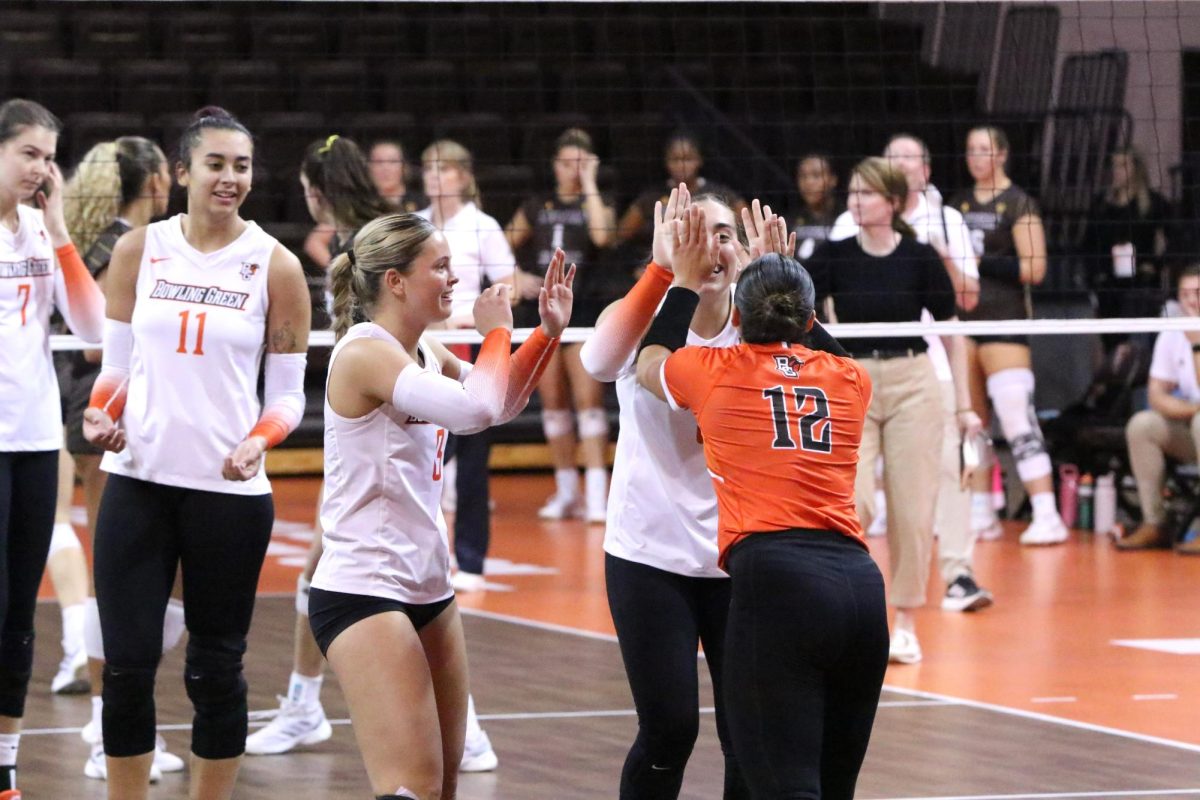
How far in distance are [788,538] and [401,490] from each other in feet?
2.66

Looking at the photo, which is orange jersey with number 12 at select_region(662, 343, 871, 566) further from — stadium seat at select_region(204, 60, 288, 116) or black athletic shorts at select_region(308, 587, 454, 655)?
stadium seat at select_region(204, 60, 288, 116)

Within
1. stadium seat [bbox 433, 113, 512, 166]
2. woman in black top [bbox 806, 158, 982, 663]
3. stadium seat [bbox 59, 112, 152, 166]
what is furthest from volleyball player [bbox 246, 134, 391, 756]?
stadium seat [bbox 433, 113, 512, 166]

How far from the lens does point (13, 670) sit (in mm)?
5117

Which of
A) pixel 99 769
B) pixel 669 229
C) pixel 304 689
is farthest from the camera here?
pixel 304 689

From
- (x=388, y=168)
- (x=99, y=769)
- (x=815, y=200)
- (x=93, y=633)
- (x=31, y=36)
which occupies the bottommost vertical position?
(x=99, y=769)

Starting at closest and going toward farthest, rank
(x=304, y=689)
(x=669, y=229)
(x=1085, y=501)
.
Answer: (x=669, y=229) → (x=304, y=689) → (x=1085, y=501)

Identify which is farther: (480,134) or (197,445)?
(480,134)

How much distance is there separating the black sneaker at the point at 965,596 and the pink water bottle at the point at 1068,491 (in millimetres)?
3023

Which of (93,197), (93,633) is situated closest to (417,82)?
(93,197)

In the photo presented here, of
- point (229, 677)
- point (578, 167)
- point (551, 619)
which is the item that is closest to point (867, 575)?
point (229, 677)

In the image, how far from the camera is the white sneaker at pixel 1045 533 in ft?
35.9

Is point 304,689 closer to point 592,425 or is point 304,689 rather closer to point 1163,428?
point 592,425

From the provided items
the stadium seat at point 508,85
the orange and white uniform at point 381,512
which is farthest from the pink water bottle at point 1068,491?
the orange and white uniform at point 381,512

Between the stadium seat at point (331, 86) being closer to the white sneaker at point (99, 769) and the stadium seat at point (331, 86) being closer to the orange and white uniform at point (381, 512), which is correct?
the white sneaker at point (99, 769)
